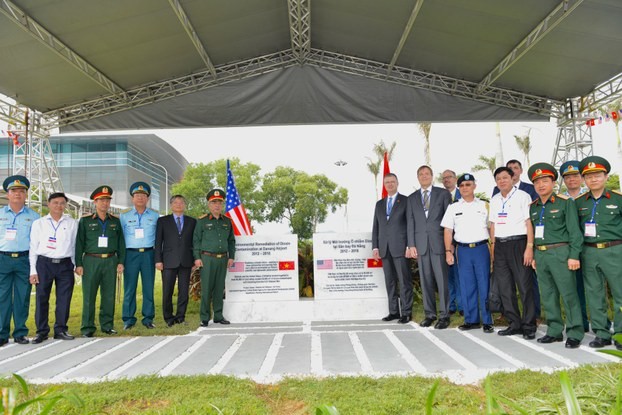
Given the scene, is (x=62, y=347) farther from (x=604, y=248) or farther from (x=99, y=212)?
(x=604, y=248)

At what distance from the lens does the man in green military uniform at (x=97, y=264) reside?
14.4 feet

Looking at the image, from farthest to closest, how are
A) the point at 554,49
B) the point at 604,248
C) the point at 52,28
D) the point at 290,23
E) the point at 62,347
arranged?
the point at 290,23
the point at 554,49
the point at 52,28
the point at 62,347
the point at 604,248

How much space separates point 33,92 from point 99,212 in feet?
12.0

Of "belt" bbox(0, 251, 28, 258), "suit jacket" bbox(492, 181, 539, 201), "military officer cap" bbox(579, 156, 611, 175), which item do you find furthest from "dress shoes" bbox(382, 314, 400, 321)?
"belt" bbox(0, 251, 28, 258)

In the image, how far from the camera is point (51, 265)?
4.23 meters

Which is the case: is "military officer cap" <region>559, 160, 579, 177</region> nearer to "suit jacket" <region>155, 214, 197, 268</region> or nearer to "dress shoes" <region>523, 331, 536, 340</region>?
"dress shoes" <region>523, 331, 536, 340</region>

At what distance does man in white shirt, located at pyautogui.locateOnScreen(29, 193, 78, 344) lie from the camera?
4180 mm

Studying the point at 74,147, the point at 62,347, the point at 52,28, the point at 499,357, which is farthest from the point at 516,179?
the point at 74,147

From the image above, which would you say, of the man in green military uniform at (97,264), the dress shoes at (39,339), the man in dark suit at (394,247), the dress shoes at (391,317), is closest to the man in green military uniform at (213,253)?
the man in green military uniform at (97,264)

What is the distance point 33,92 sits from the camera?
6.77m

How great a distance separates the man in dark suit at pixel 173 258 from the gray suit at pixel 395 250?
2252 millimetres

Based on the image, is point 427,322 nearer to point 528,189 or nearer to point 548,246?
point 548,246

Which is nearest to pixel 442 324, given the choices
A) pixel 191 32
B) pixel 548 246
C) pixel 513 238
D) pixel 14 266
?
pixel 513 238

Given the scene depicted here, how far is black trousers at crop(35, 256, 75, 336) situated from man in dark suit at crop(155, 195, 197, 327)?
0.91 m
